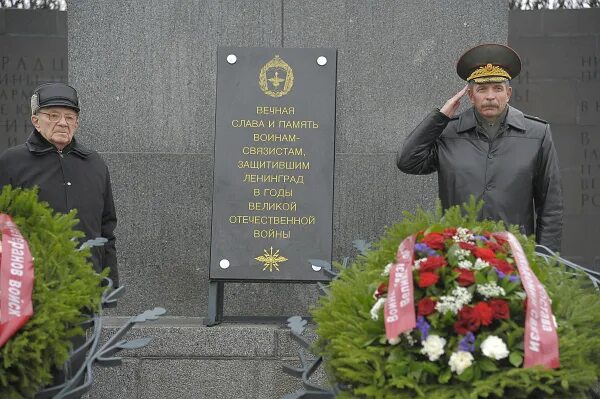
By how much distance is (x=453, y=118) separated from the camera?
523 cm

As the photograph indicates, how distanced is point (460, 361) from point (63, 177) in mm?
2902

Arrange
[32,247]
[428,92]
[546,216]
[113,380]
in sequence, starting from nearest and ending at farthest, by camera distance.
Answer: [32,247] < [546,216] < [113,380] < [428,92]

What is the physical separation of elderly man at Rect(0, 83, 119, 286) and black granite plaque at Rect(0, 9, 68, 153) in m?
4.54

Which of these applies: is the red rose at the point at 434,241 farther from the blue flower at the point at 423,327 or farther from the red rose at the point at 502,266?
the blue flower at the point at 423,327

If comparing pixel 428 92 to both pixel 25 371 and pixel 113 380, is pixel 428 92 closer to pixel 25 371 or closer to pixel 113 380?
pixel 113 380

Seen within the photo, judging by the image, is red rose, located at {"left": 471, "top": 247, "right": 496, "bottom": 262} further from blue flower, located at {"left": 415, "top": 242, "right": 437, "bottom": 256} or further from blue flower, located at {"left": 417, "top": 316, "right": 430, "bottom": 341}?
blue flower, located at {"left": 417, "top": 316, "right": 430, "bottom": 341}

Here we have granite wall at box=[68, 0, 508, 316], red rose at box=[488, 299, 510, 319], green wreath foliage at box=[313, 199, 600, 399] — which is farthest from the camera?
granite wall at box=[68, 0, 508, 316]

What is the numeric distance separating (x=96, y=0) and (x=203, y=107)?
37.6 inches

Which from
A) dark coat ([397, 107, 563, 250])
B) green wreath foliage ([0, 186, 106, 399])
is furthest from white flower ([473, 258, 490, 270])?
dark coat ([397, 107, 563, 250])

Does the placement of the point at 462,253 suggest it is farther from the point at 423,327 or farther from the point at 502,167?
the point at 502,167

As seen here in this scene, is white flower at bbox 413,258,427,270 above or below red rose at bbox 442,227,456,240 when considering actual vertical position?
below

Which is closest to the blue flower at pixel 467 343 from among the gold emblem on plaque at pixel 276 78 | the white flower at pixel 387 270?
the white flower at pixel 387 270

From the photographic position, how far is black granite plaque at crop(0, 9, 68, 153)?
985cm

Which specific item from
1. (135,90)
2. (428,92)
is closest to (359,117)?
(428,92)
